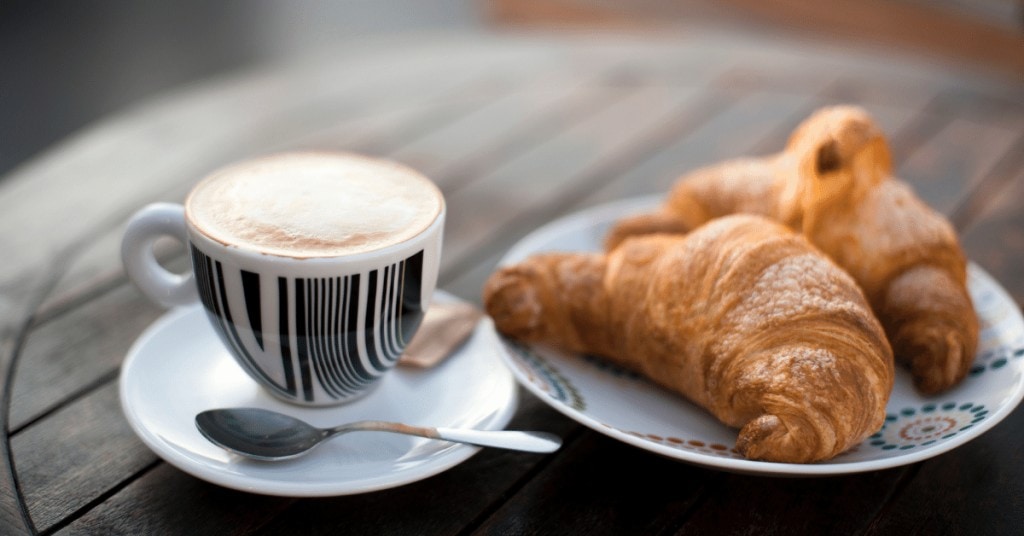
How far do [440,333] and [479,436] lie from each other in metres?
0.21

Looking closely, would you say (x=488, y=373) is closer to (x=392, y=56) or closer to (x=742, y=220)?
(x=742, y=220)

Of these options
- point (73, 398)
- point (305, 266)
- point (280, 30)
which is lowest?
point (280, 30)

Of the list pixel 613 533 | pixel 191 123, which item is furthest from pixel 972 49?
pixel 613 533

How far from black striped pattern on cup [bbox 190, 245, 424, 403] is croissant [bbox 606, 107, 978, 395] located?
0.44 m

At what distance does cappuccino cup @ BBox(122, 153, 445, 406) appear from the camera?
75 cm

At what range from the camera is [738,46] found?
191 cm

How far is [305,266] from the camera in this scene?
2.40ft

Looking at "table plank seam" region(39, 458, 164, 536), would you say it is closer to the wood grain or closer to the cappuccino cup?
the wood grain

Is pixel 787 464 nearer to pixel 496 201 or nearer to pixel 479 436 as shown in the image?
pixel 479 436

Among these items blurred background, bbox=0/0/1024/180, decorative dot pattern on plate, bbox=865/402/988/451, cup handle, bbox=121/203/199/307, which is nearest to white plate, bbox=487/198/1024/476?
decorative dot pattern on plate, bbox=865/402/988/451

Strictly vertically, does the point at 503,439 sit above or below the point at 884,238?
below

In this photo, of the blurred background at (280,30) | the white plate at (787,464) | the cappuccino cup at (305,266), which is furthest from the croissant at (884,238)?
the blurred background at (280,30)

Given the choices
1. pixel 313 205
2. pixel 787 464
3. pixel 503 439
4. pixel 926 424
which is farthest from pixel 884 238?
pixel 313 205

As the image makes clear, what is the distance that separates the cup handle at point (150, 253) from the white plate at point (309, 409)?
61 millimetres
